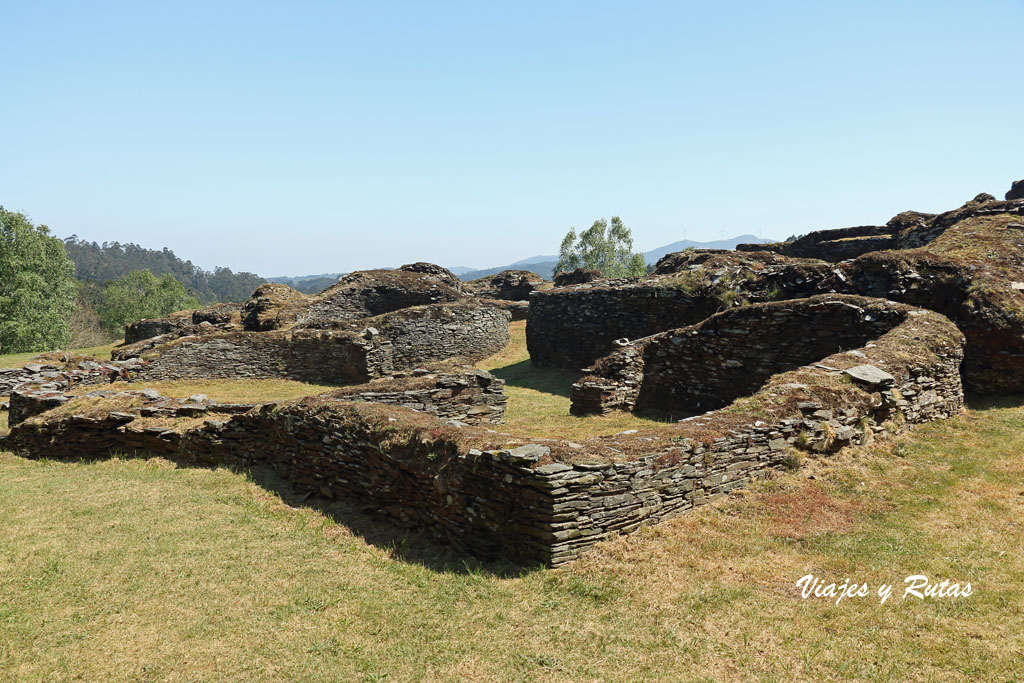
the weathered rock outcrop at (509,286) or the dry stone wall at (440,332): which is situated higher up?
the weathered rock outcrop at (509,286)

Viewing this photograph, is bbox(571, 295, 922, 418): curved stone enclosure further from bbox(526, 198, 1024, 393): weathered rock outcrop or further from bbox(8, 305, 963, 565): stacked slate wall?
bbox(526, 198, 1024, 393): weathered rock outcrop

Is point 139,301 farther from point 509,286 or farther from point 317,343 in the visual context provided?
→ point 317,343

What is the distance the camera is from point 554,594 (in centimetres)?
595

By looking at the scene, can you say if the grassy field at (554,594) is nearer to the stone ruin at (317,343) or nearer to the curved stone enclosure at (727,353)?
the curved stone enclosure at (727,353)

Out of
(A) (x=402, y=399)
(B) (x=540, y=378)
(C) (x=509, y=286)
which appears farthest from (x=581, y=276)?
(A) (x=402, y=399)

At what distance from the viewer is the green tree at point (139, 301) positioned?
82.4 m

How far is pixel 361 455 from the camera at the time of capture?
30.0 ft

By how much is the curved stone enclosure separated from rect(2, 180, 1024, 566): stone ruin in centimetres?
4

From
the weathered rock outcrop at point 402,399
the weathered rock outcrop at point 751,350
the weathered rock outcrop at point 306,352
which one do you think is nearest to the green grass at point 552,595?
the weathered rock outcrop at point 751,350

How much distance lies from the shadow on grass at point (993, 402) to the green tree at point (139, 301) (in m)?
Result: 90.3

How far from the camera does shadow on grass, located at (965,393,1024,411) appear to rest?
11.6 meters

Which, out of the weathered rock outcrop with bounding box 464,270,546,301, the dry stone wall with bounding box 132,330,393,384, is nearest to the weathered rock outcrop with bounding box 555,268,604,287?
the weathered rock outcrop with bounding box 464,270,546,301

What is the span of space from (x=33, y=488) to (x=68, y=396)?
607cm

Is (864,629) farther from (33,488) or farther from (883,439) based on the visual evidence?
(33,488)
